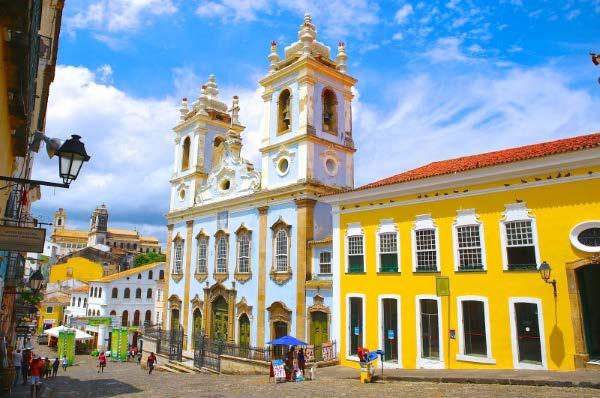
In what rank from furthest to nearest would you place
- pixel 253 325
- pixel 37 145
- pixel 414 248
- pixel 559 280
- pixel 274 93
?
1. pixel 274 93
2. pixel 253 325
3. pixel 414 248
4. pixel 559 280
5. pixel 37 145

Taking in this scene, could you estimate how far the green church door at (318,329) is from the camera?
20.0m

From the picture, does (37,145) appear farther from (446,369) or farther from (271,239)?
(271,239)

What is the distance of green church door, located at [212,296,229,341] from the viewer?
25.7 m

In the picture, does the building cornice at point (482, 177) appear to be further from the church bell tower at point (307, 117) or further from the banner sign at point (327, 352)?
the banner sign at point (327, 352)

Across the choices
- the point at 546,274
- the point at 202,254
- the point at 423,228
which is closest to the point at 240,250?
the point at 202,254

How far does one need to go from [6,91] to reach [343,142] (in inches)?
773

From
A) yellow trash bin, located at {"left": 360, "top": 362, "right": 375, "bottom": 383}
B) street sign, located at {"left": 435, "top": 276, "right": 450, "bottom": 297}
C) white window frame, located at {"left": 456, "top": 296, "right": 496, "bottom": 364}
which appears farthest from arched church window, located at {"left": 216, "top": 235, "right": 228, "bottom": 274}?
white window frame, located at {"left": 456, "top": 296, "right": 496, "bottom": 364}

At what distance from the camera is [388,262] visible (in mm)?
16984

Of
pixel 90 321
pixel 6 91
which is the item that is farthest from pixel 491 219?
pixel 90 321

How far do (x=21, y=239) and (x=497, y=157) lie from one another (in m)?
15.2

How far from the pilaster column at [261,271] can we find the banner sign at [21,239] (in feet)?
56.3

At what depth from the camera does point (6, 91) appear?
6445mm

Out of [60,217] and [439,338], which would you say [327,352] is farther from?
[60,217]

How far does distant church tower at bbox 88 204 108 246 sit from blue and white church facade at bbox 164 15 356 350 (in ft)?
265
